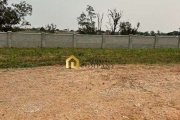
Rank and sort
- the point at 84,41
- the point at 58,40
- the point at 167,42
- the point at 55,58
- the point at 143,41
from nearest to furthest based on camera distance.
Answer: the point at 55,58 < the point at 58,40 < the point at 84,41 < the point at 143,41 < the point at 167,42

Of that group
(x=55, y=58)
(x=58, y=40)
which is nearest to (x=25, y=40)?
(x=58, y=40)

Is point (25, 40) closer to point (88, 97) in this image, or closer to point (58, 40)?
point (58, 40)

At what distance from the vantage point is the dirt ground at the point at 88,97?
11.0ft

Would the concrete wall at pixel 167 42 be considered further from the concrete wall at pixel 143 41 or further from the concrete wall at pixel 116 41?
the concrete wall at pixel 116 41

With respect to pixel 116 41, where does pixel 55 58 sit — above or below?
below

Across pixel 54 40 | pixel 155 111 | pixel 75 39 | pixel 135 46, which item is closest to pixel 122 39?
pixel 135 46

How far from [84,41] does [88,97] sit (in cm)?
1735

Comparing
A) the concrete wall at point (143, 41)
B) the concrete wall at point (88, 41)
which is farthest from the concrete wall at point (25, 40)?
the concrete wall at point (143, 41)

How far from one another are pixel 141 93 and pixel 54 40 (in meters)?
16.7

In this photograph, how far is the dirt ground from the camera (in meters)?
3.35

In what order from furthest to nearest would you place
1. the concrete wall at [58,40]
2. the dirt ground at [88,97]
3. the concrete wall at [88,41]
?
the concrete wall at [88,41], the concrete wall at [58,40], the dirt ground at [88,97]

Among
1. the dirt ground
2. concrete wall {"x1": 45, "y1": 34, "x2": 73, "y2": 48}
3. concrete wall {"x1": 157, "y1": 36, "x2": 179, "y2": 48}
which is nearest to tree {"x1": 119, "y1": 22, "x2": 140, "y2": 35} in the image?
concrete wall {"x1": 157, "y1": 36, "x2": 179, "y2": 48}

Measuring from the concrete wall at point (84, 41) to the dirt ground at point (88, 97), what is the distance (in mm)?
13865

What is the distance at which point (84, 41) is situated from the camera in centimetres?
2134
